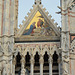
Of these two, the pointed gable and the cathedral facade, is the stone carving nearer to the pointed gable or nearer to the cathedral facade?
the cathedral facade

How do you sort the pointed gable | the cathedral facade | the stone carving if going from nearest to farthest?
the stone carving, the cathedral facade, the pointed gable

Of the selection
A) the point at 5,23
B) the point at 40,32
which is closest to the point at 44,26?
the point at 40,32

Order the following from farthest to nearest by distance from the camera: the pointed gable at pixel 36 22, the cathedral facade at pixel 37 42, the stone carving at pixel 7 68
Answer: the pointed gable at pixel 36 22
the cathedral facade at pixel 37 42
the stone carving at pixel 7 68

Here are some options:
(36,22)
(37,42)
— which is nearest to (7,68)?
(37,42)

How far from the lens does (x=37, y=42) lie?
64.9ft

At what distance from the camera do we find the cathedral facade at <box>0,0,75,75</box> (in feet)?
62.6

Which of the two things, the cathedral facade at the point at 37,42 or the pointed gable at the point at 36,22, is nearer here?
the cathedral facade at the point at 37,42

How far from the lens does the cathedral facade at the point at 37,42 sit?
1909 centimetres

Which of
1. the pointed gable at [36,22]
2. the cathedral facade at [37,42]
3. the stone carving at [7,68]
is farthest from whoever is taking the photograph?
the pointed gable at [36,22]

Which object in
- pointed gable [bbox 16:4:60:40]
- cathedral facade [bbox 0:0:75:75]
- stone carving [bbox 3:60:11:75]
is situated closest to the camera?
stone carving [bbox 3:60:11:75]

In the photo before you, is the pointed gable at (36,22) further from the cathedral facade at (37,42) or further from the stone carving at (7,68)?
the stone carving at (7,68)

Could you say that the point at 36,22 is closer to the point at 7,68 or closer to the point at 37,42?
the point at 37,42

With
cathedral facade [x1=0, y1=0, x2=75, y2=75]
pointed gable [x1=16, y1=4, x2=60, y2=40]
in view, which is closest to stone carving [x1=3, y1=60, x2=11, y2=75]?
cathedral facade [x1=0, y1=0, x2=75, y2=75]

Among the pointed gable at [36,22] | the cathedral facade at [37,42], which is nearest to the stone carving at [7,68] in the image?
the cathedral facade at [37,42]
